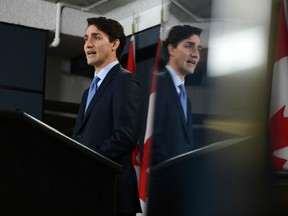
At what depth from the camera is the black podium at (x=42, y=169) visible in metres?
1.42

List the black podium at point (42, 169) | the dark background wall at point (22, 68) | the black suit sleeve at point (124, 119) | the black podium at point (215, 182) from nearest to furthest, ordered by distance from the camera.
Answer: the black podium at point (215, 182) < the black podium at point (42, 169) < the black suit sleeve at point (124, 119) < the dark background wall at point (22, 68)

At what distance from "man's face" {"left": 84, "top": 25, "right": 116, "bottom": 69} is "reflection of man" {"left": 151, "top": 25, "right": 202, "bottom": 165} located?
110cm

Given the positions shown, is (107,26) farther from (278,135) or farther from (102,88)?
(278,135)

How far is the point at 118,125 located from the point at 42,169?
34cm

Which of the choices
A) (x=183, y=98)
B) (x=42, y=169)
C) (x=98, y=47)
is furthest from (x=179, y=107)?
(x=98, y=47)

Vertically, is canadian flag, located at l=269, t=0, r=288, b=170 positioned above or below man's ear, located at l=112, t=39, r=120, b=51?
below

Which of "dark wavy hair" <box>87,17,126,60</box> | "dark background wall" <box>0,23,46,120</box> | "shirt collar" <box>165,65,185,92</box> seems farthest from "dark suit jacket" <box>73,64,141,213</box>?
"dark background wall" <box>0,23,46,120</box>

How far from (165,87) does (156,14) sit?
191 inches

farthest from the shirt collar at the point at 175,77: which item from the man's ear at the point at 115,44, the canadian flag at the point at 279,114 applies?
the man's ear at the point at 115,44

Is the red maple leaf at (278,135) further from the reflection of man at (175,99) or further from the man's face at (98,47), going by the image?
the man's face at (98,47)

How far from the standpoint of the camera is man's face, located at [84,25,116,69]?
6.00 feet

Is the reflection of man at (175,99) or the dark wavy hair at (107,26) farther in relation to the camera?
the dark wavy hair at (107,26)

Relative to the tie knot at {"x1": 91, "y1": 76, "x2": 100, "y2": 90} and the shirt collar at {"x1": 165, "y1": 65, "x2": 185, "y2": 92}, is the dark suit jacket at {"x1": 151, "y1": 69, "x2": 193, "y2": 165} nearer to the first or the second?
the shirt collar at {"x1": 165, "y1": 65, "x2": 185, "y2": 92}

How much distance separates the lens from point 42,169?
57.1 inches
